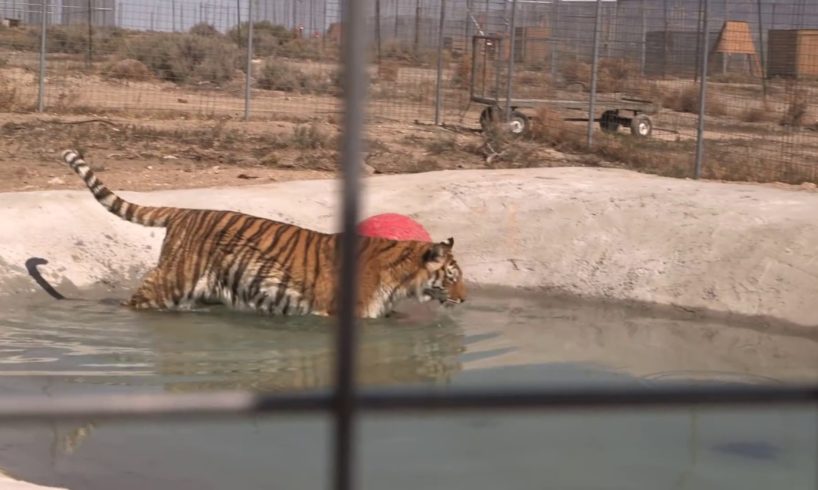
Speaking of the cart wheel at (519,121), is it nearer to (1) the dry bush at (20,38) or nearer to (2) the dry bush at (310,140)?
(2) the dry bush at (310,140)

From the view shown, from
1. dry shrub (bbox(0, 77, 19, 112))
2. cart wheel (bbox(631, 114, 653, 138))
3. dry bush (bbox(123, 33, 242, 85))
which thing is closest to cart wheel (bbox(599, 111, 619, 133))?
cart wheel (bbox(631, 114, 653, 138))

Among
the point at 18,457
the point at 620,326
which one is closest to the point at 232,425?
the point at 18,457

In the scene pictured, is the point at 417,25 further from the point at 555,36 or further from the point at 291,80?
the point at 291,80

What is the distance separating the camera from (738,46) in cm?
2167

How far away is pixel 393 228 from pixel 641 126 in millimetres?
11609

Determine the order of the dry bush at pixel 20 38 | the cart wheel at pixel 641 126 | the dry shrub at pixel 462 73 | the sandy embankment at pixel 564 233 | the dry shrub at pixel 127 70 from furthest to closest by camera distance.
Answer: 1. the dry bush at pixel 20 38
2. the dry shrub at pixel 127 70
3. the dry shrub at pixel 462 73
4. the cart wheel at pixel 641 126
5. the sandy embankment at pixel 564 233

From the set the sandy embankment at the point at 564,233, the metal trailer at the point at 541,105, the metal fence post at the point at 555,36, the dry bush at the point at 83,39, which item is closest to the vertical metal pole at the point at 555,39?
the metal fence post at the point at 555,36

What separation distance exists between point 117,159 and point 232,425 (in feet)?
29.8

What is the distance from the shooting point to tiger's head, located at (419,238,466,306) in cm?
813

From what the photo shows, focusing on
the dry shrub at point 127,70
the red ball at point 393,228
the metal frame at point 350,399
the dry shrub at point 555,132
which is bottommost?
the red ball at point 393,228

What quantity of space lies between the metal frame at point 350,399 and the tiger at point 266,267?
667cm

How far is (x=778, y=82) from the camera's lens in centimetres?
1889

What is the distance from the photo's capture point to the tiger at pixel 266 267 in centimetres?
815

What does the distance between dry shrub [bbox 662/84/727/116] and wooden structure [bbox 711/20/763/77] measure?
0.77 m
